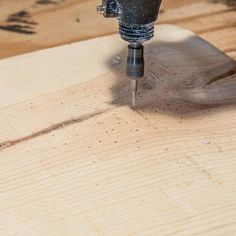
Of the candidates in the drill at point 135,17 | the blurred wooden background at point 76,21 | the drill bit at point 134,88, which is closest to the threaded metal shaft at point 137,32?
the drill at point 135,17

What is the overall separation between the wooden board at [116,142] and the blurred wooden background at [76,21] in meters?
0.12

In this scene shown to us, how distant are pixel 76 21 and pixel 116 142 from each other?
Result: 58 centimetres

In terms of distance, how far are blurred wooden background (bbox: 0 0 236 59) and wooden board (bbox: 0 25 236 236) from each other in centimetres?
12

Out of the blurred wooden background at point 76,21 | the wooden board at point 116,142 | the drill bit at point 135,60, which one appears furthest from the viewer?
the blurred wooden background at point 76,21

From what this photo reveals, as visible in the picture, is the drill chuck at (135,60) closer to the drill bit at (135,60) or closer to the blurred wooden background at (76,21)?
the drill bit at (135,60)

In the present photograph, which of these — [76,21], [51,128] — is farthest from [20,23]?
[51,128]

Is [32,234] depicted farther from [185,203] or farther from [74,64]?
[74,64]

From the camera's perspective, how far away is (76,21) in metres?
1.46

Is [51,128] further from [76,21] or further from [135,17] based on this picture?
[76,21]

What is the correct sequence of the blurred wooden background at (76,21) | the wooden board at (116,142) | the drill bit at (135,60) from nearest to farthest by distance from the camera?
the wooden board at (116,142), the drill bit at (135,60), the blurred wooden background at (76,21)

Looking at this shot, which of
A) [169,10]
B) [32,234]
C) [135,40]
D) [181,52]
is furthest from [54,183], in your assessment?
[169,10]

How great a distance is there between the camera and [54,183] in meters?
0.87

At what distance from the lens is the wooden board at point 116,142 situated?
2.64 ft

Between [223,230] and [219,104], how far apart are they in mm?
334
